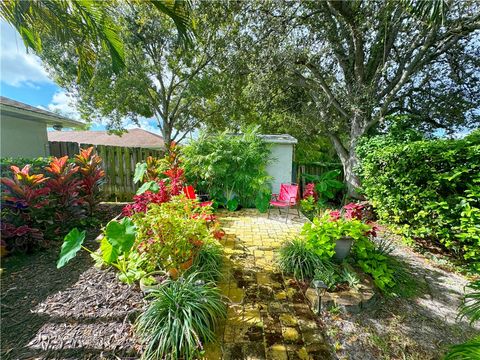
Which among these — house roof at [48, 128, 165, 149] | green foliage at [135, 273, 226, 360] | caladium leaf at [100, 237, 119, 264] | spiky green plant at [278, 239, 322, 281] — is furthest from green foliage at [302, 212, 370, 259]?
house roof at [48, 128, 165, 149]

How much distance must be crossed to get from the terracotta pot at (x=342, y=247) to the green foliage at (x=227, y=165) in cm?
318

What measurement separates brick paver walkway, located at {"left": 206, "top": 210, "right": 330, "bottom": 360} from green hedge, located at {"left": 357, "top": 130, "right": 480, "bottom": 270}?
119 inches

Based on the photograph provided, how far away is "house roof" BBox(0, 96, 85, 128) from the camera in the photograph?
18.2 feet

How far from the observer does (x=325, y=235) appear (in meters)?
3.05

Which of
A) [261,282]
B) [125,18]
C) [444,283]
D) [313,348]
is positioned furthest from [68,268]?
[125,18]

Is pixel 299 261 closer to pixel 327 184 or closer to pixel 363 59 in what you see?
pixel 327 184

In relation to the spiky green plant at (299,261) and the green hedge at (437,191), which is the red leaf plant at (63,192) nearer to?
the spiky green plant at (299,261)

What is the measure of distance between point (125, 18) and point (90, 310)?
1061 cm

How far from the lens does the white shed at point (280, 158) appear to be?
7.12 meters

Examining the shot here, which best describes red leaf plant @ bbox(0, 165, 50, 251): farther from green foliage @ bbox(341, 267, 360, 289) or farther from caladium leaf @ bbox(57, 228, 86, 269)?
green foliage @ bbox(341, 267, 360, 289)

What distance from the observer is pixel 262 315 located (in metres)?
2.25

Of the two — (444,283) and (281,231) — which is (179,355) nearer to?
(281,231)

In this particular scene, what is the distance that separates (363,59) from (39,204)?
930 centimetres

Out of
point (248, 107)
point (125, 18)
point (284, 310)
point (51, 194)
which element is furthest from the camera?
point (248, 107)
